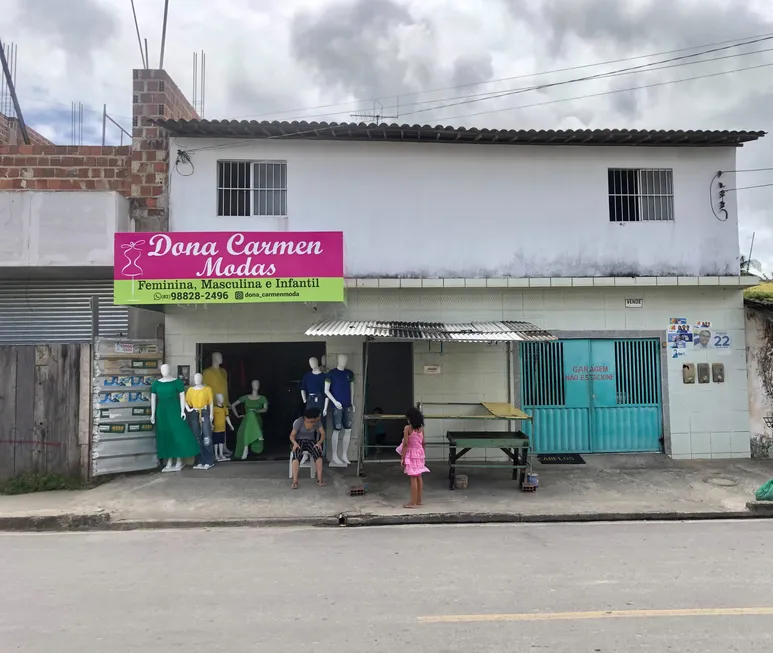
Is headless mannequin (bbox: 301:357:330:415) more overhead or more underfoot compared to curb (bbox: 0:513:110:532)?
more overhead

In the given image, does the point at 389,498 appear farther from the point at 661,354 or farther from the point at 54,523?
the point at 661,354

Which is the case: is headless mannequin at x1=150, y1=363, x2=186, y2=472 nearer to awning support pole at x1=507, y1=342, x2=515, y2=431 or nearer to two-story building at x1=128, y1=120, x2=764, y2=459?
two-story building at x1=128, y1=120, x2=764, y2=459

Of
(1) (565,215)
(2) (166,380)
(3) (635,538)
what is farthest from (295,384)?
(3) (635,538)

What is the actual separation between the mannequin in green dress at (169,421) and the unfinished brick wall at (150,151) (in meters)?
3.00

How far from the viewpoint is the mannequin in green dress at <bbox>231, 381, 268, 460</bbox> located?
32.9 feet

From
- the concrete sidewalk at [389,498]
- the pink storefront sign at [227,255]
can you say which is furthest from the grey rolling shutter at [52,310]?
the concrete sidewalk at [389,498]

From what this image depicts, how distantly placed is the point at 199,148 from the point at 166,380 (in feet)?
14.2

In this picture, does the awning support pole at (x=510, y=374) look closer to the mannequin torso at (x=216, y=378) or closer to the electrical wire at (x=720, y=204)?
the electrical wire at (x=720, y=204)

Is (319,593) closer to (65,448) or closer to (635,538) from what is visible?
(635,538)

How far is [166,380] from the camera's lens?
9.04 m

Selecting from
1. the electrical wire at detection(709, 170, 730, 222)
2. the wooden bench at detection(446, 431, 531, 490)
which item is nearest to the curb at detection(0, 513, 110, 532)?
the wooden bench at detection(446, 431, 531, 490)

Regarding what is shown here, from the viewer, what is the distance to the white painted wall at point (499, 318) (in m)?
9.81

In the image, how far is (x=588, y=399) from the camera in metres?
9.91

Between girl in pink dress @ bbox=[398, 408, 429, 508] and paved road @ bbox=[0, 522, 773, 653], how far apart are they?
2.69ft
